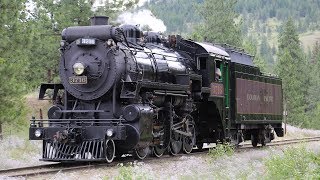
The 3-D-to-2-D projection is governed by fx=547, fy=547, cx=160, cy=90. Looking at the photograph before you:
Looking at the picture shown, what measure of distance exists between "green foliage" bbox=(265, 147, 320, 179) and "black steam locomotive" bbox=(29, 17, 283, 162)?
3995 mm

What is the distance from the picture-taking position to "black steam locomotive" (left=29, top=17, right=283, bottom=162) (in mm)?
13430

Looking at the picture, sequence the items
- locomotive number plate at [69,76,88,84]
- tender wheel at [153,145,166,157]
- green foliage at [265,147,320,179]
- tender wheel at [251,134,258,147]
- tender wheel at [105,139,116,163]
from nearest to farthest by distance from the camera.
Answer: green foliage at [265,147,320,179] → tender wheel at [105,139,116,163] → locomotive number plate at [69,76,88,84] → tender wheel at [153,145,166,157] → tender wheel at [251,134,258,147]

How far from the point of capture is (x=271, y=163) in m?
10.5

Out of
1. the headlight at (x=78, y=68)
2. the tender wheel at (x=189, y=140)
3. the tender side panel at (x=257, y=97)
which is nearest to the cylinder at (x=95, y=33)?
the headlight at (x=78, y=68)

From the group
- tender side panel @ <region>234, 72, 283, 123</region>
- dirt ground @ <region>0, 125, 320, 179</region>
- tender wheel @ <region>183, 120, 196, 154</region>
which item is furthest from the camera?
tender side panel @ <region>234, 72, 283, 123</region>

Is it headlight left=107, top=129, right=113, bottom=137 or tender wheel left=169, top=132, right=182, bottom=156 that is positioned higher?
headlight left=107, top=129, right=113, bottom=137

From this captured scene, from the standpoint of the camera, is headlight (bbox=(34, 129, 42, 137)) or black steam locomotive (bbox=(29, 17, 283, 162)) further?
headlight (bbox=(34, 129, 42, 137))

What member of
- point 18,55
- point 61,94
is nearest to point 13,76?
point 18,55

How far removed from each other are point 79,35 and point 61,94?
2.13m

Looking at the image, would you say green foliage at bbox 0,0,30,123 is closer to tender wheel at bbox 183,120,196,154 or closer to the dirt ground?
the dirt ground

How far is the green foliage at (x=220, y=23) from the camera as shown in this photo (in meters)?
49.0

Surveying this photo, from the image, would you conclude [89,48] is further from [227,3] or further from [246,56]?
[227,3]

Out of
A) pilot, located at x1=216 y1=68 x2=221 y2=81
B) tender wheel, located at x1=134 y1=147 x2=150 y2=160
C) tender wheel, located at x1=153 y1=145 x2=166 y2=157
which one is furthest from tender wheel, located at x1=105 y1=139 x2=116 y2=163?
pilot, located at x1=216 y1=68 x2=221 y2=81

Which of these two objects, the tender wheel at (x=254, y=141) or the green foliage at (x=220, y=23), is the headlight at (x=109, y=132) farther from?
the green foliage at (x=220, y=23)
